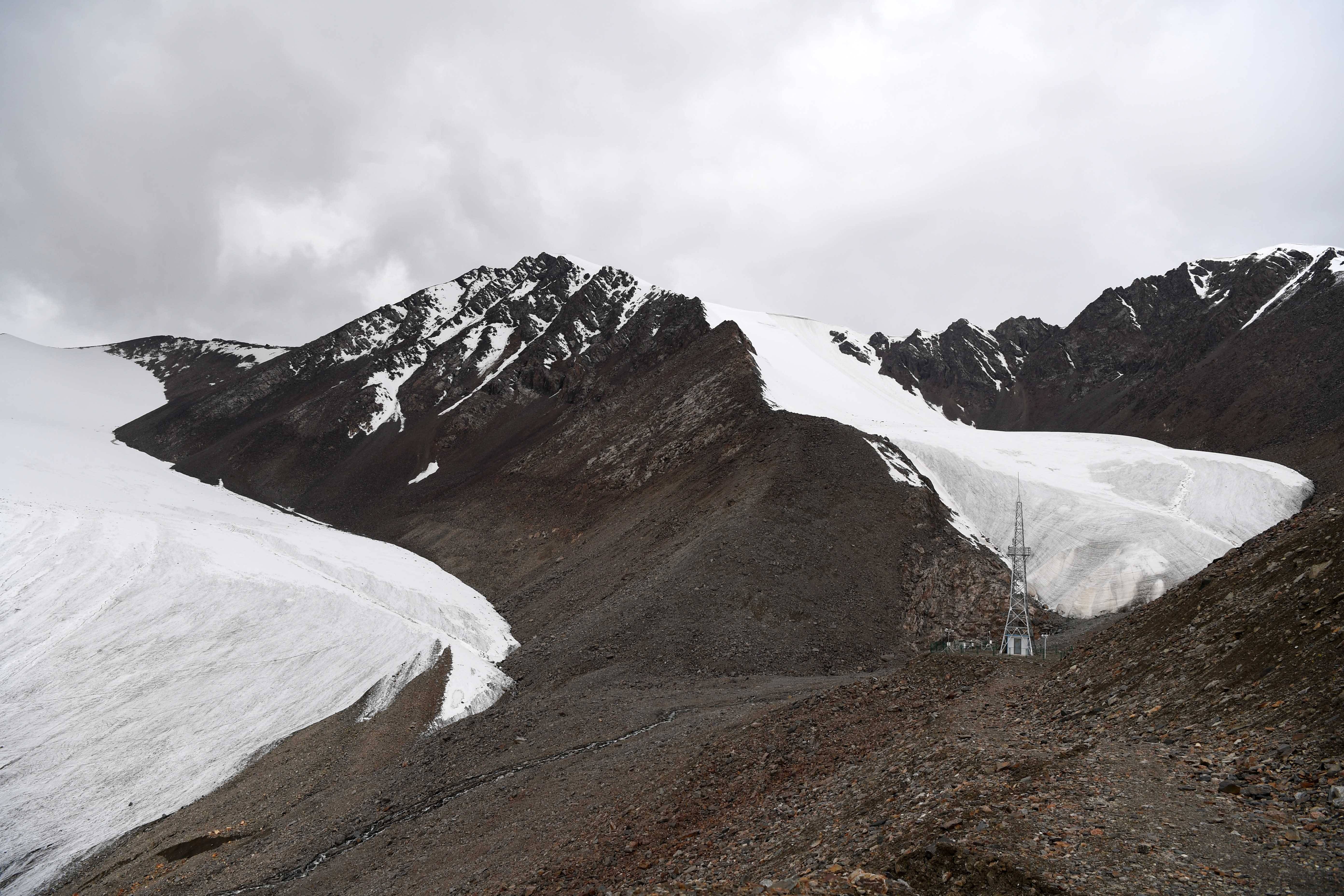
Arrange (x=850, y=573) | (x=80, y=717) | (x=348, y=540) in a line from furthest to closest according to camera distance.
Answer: (x=348, y=540)
(x=850, y=573)
(x=80, y=717)

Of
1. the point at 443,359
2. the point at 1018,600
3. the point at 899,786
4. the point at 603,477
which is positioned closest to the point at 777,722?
the point at 899,786

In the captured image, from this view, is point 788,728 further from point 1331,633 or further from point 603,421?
point 603,421

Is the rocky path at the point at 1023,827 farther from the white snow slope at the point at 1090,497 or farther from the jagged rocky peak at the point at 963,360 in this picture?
the jagged rocky peak at the point at 963,360

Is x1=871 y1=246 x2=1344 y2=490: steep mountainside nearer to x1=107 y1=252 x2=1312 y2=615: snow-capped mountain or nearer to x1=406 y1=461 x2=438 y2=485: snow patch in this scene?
x1=107 y1=252 x2=1312 y2=615: snow-capped mountain

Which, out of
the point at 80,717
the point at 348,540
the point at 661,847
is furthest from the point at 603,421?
the point at 661,847

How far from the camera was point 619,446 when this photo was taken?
6538cm

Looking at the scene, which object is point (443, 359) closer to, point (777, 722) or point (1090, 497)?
point (1090, 497)

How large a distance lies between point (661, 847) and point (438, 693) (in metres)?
19.5

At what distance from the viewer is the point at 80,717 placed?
27.5m

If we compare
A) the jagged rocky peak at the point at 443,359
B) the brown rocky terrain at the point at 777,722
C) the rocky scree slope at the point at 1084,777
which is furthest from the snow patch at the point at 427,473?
the rocky scree slope at the point at 1084,777

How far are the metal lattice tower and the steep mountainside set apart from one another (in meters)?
26.5

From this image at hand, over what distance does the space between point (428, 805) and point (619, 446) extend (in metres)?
45.6

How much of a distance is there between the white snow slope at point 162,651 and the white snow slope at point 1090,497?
103 ft

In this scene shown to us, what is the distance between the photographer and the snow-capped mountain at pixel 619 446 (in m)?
45.4
